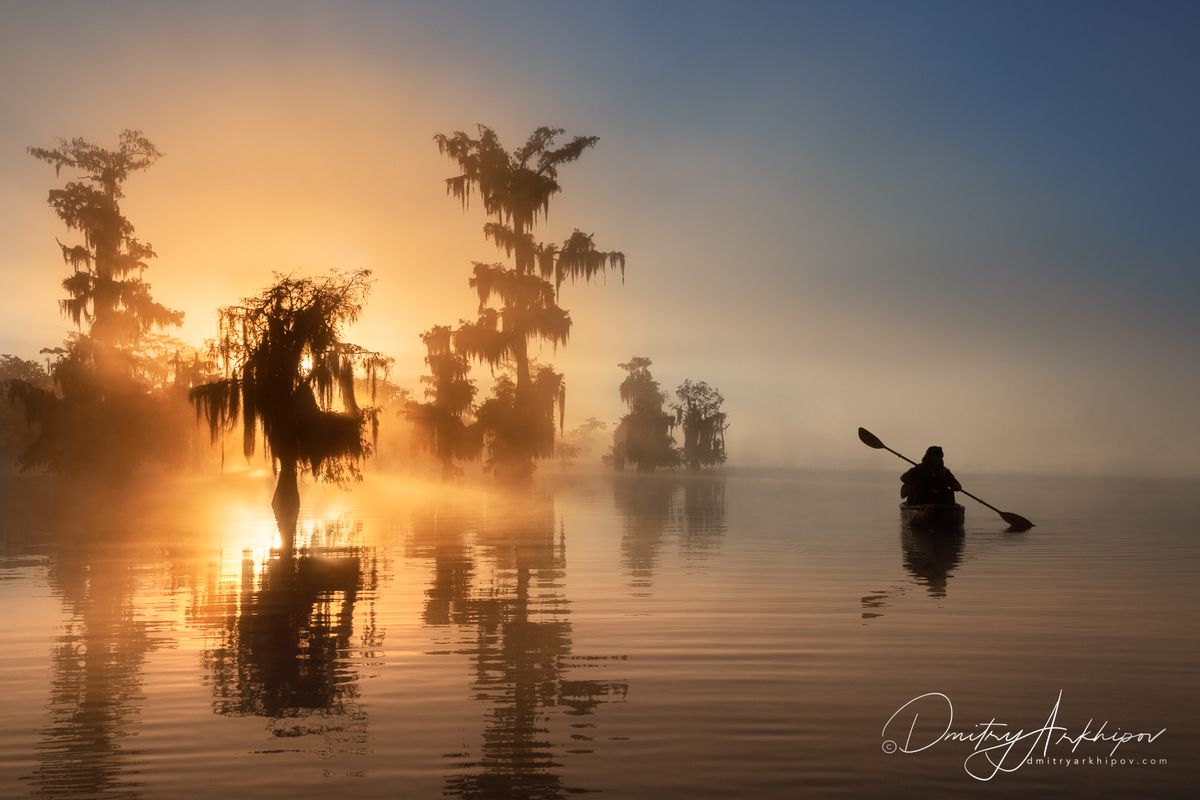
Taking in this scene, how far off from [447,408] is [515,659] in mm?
42520

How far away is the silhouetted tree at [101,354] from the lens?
47188 mm

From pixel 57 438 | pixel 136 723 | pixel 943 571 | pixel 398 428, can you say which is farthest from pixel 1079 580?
pixel 398 428

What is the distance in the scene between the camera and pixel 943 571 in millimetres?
17344

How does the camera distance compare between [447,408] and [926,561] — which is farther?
Answer: [447,408]

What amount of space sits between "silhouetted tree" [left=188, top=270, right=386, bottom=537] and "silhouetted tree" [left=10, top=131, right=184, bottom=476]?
2498cm

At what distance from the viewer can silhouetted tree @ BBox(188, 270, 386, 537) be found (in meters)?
25.6

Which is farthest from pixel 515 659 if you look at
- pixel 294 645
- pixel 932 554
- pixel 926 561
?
pixel 932 554

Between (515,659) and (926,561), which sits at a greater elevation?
(515,659)

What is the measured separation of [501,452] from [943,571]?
37.0 metres

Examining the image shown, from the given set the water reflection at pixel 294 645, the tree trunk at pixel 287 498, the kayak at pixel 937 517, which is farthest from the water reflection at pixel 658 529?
the tree trunk at pixel 287 498

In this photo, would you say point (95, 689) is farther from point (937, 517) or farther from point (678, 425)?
point (678, 425)

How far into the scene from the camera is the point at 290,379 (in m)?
25.6

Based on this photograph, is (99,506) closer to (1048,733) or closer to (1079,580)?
(1079,580)

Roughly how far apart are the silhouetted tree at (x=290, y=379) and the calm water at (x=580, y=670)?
→ 5.73m
